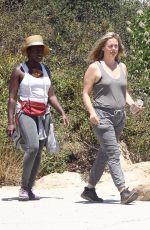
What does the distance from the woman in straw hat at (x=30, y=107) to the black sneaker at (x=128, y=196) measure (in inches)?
38.6

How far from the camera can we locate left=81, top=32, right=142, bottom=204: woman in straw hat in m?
6.02

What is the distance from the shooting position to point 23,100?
245 inches

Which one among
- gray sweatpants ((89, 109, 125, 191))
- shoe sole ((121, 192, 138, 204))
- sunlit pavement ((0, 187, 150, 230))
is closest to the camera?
sunlit pavement ((0, 187, 150, 230))

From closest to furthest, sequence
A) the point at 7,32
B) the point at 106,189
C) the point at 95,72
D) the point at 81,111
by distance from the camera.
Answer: the point at 95,72
the point at 106,189
the point at 81,111
the point at 7,32

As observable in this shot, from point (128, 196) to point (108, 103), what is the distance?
37.1 inches

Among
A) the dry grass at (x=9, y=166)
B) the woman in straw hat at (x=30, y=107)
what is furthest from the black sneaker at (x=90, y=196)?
the dry grass at (x=9, y=166)

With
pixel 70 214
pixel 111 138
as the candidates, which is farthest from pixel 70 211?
pixel 111 138

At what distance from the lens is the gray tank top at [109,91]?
6059 millimetres

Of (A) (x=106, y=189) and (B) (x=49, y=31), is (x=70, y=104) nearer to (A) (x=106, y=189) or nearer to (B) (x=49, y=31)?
(A) (x=106, y=189)

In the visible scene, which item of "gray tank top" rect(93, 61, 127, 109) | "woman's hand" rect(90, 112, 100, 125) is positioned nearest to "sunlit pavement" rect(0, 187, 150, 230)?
"woman's hand" rect(90, 112, 100, 125)

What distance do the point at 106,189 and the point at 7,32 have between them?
10028 millimetres

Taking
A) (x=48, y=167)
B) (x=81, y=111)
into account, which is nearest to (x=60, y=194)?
(x=48, y=167)

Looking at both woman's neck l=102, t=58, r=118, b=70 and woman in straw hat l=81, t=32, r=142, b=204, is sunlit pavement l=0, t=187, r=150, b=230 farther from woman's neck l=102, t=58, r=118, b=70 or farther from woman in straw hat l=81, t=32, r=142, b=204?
woman's neck l=102, t=58, r=118, b=70

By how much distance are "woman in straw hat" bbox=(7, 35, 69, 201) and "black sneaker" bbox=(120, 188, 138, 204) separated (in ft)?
3.22
